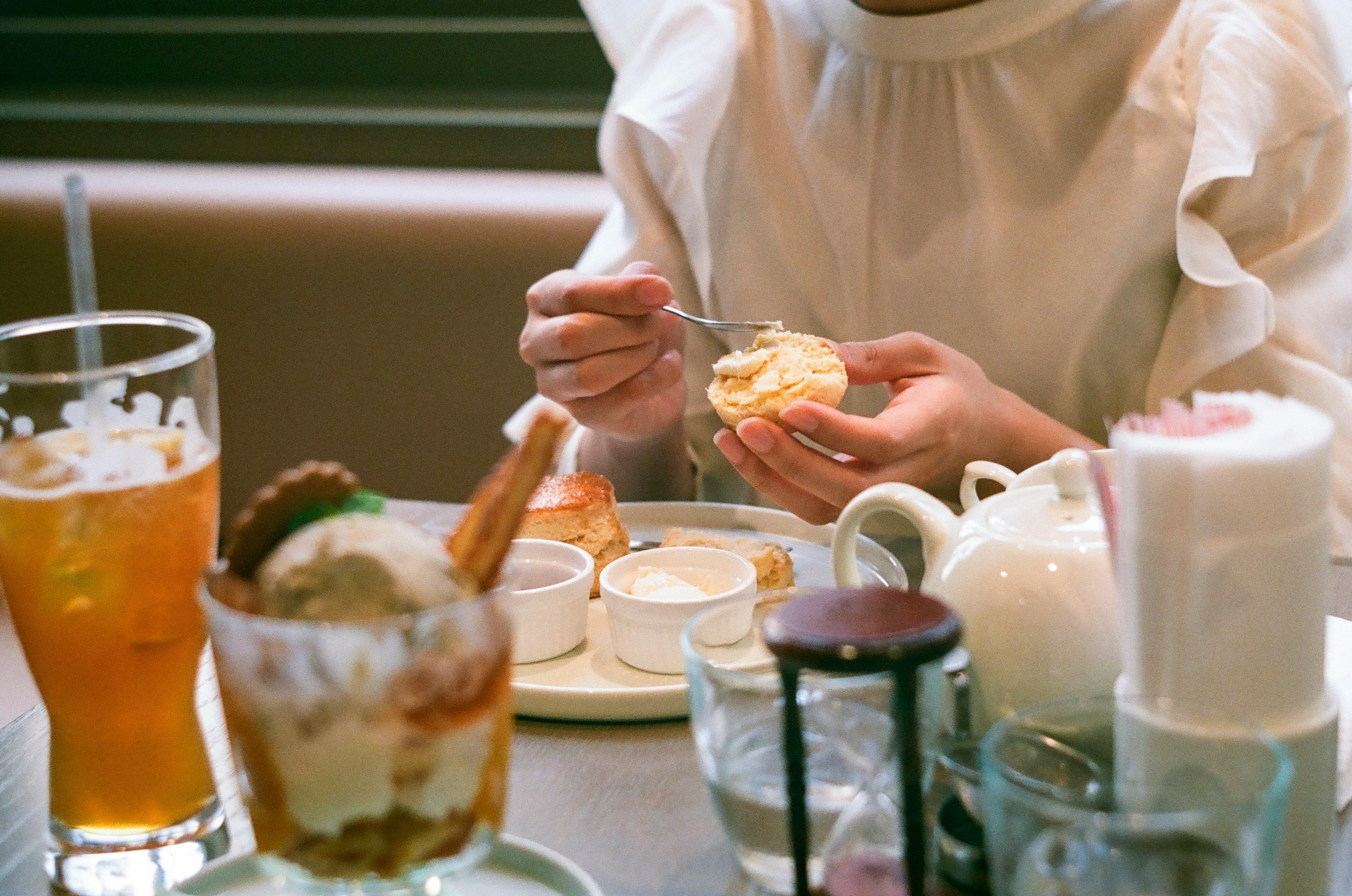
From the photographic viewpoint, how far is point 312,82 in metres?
2.77

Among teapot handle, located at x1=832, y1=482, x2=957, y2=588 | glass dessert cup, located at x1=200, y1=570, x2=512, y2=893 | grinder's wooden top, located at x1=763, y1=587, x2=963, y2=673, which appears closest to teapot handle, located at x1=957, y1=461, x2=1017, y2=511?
teapot handle, located at x1=832, y1=482, x2=957, y2=588

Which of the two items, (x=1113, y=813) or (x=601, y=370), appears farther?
(x=601, y=370)

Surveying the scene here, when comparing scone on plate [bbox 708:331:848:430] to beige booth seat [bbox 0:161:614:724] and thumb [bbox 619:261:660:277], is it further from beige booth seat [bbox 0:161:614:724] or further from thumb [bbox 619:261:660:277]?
beige booth seat [bbox 0:161:614:724]

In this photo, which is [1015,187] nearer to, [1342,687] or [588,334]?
[588,334]

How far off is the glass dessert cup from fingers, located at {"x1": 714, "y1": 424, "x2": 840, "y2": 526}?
1.98ft

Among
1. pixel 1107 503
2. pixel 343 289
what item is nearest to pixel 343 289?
pixel 343 289

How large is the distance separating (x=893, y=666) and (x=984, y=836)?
166 mm

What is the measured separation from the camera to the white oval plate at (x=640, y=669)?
0.88 m

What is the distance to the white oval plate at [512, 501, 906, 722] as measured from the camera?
34.6 inches

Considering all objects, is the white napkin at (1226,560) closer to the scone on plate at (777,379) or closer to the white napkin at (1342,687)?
the white napkin at (1342,687)

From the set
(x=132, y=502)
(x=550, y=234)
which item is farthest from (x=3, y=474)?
(x=550, y=234)

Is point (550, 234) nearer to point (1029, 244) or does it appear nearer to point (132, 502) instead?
point (1029, 244)

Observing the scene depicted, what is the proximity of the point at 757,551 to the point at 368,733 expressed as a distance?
648 mm

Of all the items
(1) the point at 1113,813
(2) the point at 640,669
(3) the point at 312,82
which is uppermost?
(3) the point at 312,82
